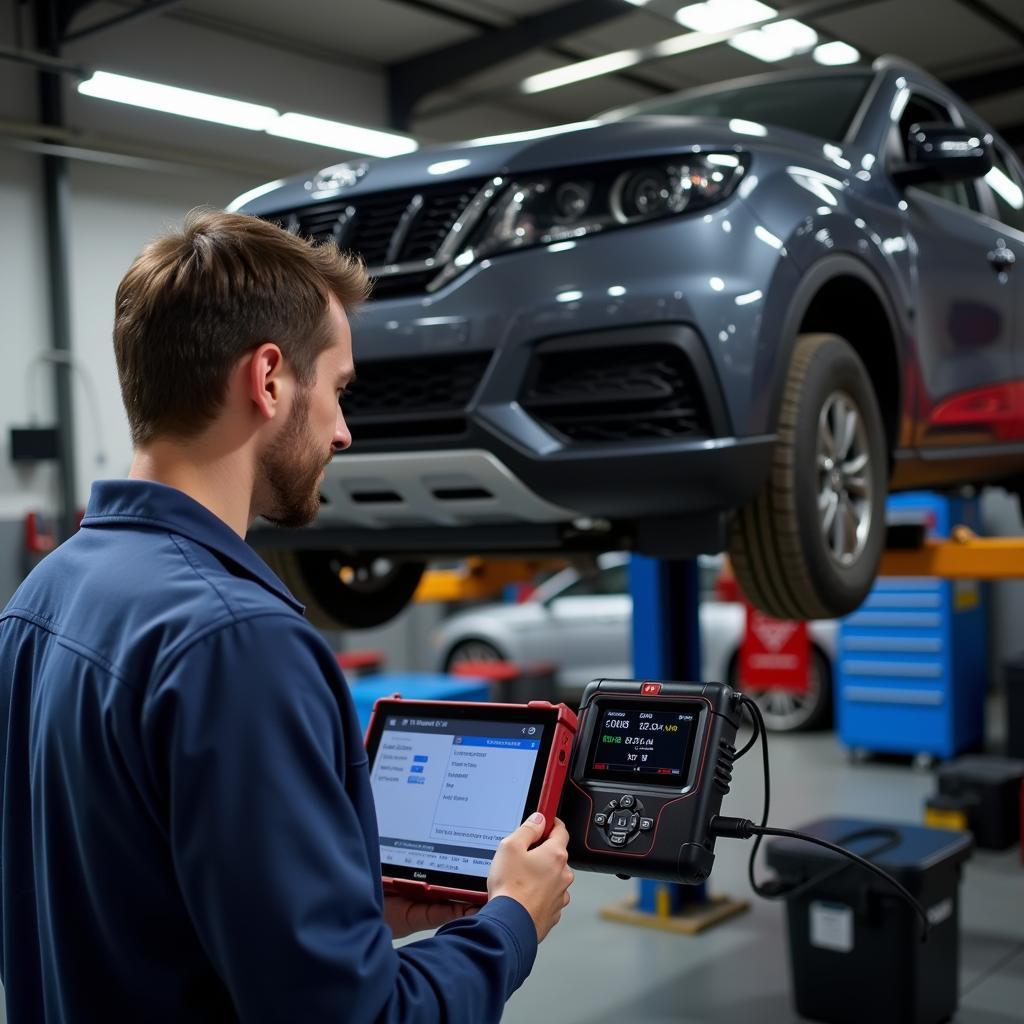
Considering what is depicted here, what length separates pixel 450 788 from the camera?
129 centimetres

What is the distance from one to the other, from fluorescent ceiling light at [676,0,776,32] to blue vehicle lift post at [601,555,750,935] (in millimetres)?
4047

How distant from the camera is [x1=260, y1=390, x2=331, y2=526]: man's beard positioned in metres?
1.05

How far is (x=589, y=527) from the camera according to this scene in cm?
269

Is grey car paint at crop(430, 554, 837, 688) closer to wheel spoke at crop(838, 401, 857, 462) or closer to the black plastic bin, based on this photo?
the black plastic bin

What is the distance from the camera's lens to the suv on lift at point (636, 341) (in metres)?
2.36

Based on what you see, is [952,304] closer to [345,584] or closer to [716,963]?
[345,584]

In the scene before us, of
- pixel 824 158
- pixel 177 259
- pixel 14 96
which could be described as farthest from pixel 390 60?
pixel 177 259

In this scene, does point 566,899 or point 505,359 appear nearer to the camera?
point 566,899

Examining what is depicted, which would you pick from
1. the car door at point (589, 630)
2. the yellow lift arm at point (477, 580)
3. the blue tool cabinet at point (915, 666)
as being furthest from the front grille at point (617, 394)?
the car door at point (589, 630)

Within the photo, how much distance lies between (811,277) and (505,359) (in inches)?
25.2

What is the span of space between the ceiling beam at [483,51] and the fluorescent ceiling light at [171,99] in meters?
2.14

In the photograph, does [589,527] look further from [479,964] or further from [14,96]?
[14,96]

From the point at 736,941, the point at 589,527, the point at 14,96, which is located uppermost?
the point at 14,96

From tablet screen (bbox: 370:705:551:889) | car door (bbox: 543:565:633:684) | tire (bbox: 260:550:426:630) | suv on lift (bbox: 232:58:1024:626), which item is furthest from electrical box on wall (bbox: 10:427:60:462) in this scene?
tablet screen (bbox: 370:705:551:889)
